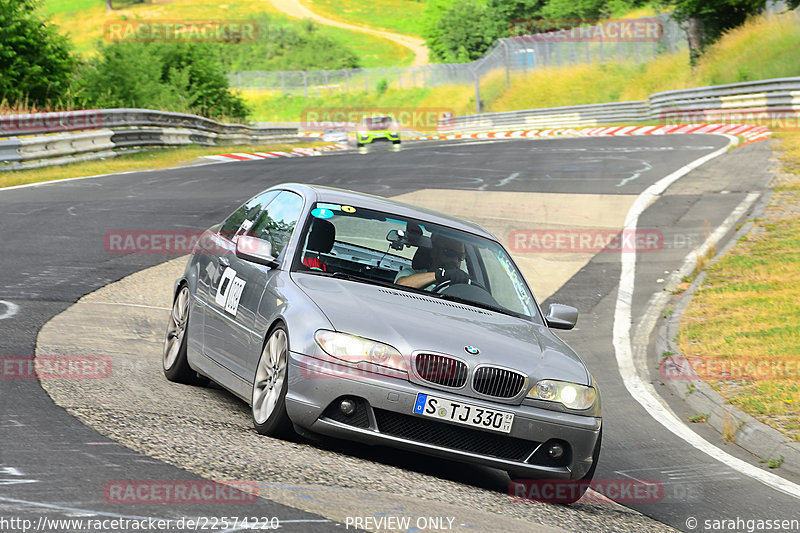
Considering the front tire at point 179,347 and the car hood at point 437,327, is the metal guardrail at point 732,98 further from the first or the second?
the car hood at point 437,327

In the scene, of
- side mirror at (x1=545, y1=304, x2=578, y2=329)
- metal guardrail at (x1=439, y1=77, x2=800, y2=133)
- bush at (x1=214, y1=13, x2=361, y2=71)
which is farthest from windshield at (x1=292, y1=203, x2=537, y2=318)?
bush at (x1=214, y1=13, x2=361, y2=71)

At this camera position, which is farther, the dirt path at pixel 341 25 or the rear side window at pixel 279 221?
the dirt path at pixel 341 25

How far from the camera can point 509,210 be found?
19.5 m

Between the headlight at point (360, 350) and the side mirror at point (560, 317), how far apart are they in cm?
182

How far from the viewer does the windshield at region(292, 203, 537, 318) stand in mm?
7129

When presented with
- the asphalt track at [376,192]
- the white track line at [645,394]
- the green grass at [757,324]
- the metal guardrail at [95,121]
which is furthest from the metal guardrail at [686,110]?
the white track line at [645,394]

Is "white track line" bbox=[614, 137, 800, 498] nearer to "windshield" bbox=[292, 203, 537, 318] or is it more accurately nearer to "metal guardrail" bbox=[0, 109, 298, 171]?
"windshield" bbox=[292, 203, 537, 318]

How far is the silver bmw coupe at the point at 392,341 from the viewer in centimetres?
593

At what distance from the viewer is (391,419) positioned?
594cm

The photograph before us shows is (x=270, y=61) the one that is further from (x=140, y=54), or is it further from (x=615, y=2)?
(x=140, y=54)

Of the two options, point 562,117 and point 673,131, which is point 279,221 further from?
point 562,117

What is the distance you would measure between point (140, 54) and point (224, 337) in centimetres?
3128

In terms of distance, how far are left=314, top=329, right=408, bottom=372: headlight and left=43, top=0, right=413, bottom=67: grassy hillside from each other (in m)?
133

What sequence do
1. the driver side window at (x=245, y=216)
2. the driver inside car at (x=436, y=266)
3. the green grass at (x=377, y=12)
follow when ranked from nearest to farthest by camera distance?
the driver inside car at (x=436, y=266), the driver side window at (x=245, y=216), the green grass at (x=377, y=12)
